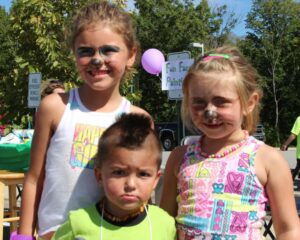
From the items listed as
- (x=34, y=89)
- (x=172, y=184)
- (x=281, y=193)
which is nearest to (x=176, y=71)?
(x=34, y=89)

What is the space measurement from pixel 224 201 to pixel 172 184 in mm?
272

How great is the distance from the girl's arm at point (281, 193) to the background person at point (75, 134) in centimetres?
65

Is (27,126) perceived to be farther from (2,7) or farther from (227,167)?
(2,7)

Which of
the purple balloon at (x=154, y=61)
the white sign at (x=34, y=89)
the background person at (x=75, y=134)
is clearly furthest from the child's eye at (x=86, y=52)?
the purple balloon at (x=154, y=61)

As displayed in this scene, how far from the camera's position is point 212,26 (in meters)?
33.1

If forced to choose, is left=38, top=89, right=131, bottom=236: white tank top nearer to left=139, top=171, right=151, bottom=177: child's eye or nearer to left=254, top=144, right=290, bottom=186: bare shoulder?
left=139, top=171, right=151, bottom=177: child's eye

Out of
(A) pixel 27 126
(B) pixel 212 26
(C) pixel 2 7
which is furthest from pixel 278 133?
(C) pixel 2 7

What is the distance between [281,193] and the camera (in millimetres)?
1853

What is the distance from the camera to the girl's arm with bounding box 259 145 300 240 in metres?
1.85

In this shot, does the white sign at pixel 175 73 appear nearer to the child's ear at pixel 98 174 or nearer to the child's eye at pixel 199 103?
the child's eye at pixel 199 103

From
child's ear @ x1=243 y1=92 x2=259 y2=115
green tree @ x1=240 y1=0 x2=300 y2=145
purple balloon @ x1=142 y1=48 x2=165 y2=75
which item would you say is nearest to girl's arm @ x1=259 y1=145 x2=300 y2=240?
child's ear @ x1=243 y1=92 x2=259 y2=115

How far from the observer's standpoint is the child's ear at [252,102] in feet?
6.50

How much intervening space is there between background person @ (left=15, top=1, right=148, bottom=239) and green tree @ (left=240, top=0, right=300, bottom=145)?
27987 millimetres

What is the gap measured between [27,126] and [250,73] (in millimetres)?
11131
